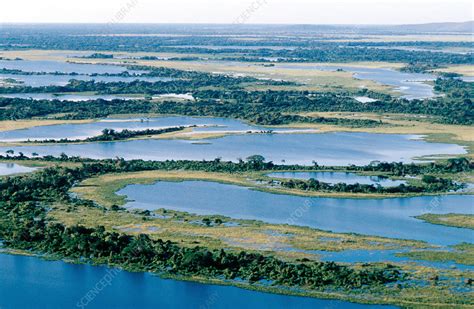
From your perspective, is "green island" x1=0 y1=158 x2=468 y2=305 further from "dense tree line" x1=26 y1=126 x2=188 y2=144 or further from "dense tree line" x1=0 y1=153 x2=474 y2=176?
"dense tree line" x1=26 y1=126 x2=188 y2=144

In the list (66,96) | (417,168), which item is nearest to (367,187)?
(417,168)

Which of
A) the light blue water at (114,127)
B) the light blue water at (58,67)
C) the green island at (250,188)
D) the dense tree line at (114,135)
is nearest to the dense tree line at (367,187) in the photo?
the green island at (250,188)

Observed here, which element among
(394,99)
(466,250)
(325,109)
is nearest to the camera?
(466,250)

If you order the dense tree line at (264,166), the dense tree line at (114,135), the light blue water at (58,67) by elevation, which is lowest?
the light blue water at (58,67)

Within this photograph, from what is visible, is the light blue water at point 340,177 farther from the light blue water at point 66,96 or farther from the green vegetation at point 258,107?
the light blue water at point 66,96

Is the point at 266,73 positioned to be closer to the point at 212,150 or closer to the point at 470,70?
the point at 470,70

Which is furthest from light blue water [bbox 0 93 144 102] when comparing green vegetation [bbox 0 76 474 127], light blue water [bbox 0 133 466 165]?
light blue water [bbox 0 133 466 165]

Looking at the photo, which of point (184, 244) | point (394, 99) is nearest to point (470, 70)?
point (394, 99)
